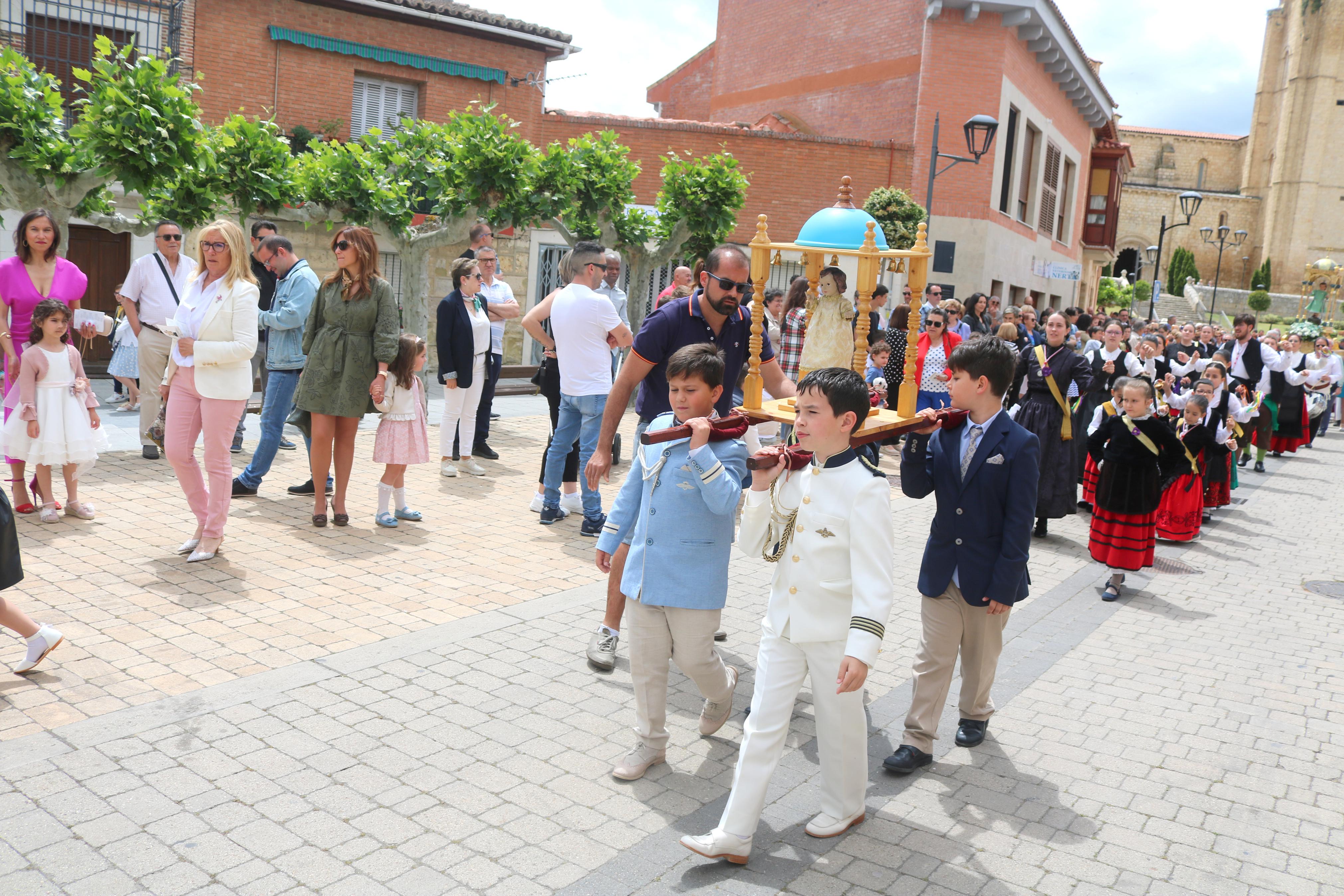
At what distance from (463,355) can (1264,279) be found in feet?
229

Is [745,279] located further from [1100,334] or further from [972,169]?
[972,169]

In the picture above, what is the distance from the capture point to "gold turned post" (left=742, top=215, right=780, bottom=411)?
208 inches

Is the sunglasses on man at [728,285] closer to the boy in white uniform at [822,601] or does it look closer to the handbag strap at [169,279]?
the boy in white uniform at [822,601]

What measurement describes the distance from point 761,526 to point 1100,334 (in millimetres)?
8554

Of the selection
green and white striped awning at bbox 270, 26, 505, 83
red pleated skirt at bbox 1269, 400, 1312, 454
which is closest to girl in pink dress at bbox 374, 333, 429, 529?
green and white striped awning at bbox 270, 26, 505, 83

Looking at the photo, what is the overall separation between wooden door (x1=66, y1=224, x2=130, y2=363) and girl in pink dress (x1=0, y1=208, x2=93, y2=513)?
390 inches

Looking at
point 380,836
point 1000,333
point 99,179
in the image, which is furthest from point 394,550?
point 1000,333

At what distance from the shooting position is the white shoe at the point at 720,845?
3492 millimetres

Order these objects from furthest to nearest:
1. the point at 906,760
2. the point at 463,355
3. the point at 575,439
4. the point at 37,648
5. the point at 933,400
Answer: the point at 933,400 → the point at 463,355 → the point at 575,439 → the point at 37,648 → the point at 906,760

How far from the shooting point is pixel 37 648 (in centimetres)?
467

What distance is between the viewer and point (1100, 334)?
36.2 ft

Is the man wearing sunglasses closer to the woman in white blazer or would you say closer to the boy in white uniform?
the woman in white blazer

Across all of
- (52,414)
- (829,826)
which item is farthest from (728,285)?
(52,414)

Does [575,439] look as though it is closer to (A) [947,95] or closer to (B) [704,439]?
(B) [704,439]
